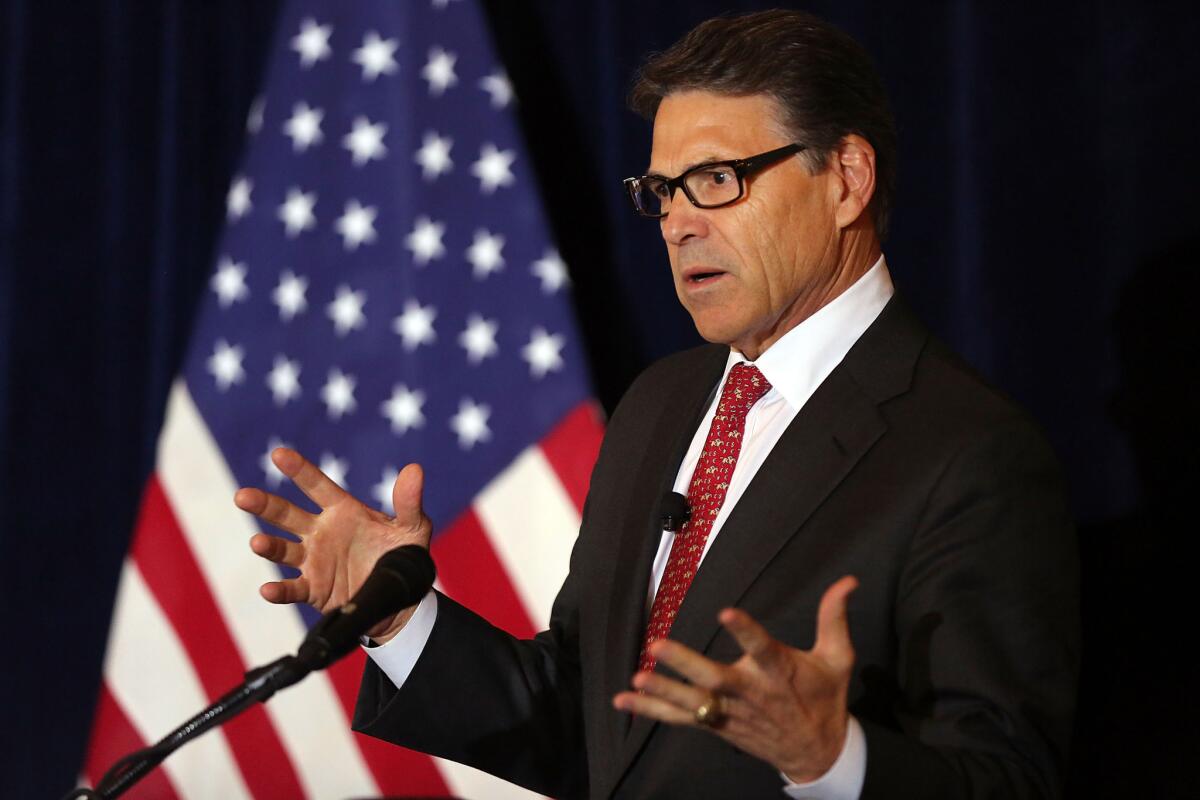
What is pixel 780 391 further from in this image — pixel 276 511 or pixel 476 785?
pixel 476 785

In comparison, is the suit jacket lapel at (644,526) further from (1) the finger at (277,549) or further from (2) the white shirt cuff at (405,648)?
(1) the finger at (277,549)

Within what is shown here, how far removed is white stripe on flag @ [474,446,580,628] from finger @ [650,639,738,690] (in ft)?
4.40

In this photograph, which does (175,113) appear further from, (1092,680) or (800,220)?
(1092,680)

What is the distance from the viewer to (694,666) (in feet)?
3.55

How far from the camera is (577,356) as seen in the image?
2467mm

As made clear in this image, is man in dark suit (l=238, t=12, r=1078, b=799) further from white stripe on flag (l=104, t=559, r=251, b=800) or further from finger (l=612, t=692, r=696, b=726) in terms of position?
white stripe on flag (l=104, t=559, r=251, b=800)

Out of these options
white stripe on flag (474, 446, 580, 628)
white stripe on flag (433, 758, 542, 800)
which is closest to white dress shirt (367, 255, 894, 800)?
white stripe on flag (474, 446, 580, 628)

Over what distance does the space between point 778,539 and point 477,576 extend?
1.09 m

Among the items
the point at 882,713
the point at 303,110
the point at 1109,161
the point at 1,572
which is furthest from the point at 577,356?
the point at 1,572

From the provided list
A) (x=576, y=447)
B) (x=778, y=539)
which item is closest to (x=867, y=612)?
(x=778, y=539)

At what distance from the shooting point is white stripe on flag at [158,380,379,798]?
2.58 metres

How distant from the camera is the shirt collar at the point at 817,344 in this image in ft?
5.46

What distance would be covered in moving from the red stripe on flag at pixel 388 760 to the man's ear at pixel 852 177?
132 centimetres

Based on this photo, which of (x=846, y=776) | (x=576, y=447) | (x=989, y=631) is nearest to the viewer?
(x=846, y=776)
